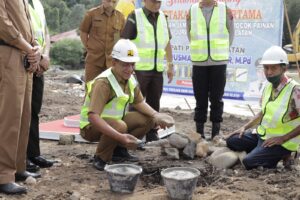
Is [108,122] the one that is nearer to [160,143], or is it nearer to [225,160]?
[160,143]

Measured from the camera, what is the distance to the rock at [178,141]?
16.6 feet

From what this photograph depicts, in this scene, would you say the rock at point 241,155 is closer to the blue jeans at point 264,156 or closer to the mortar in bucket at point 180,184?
the blue jeans at point 264,156

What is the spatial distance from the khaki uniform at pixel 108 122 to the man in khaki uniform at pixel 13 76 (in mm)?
653

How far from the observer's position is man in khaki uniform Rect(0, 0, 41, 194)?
353cm

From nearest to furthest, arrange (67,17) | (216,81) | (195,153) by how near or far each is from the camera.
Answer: (195,153) < (216,81) < (67,17)

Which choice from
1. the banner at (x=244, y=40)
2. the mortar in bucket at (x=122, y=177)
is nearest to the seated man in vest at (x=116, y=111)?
Result: the mortar in bucket at (x=122, y=177)

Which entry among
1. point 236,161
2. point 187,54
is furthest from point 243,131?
point 187,54

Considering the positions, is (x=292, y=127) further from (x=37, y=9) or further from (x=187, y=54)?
(x=187, y=54)

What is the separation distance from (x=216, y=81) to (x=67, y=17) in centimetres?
3152

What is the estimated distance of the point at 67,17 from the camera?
35875mm

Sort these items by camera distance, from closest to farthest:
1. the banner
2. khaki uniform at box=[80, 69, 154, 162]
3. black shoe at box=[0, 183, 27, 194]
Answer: black shoe at box=[0, 183, 27, 194], khaki uniform at box=[80, 69, 154, 162], the banner

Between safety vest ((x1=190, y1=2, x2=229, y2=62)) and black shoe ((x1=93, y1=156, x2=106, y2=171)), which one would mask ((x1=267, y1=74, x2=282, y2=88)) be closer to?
safety vest ((x1=190, y1=2, x2=229, y2=62))

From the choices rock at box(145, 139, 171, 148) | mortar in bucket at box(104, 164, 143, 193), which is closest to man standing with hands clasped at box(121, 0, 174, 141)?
rock at box(145, 139, 171, 148)

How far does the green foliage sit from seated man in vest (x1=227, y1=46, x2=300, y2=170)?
62.6ft
